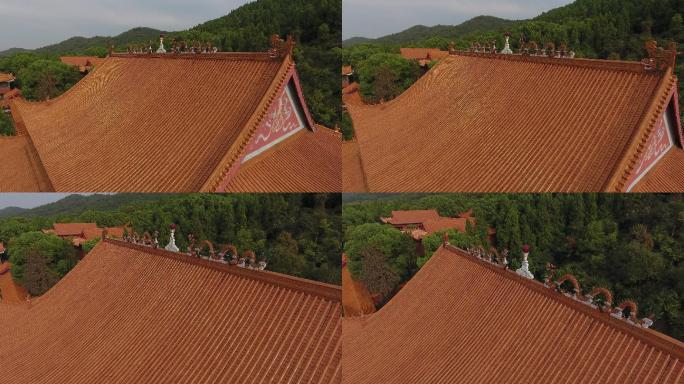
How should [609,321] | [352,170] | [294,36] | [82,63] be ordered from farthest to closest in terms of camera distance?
[294,36] < [82,63] < [352,170] < [609,321]

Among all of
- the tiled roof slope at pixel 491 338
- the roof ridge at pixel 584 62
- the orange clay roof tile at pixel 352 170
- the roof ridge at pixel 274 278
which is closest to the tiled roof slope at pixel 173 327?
the roof ridge at pixel 274 278

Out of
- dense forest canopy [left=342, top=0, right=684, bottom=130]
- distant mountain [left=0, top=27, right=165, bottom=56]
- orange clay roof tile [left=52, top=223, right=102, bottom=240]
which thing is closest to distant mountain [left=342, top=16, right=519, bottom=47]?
dense forest canopy [left=342, top=0, right=684, bottom=130]

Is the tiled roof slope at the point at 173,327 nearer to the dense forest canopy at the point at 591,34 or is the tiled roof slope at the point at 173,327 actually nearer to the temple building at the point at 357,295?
the temple building at the point at 357,295

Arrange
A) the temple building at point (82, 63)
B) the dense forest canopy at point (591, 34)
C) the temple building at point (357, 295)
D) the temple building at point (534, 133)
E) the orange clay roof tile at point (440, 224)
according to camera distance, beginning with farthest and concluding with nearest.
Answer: the dense forest canopy at point (591, 34) → the orange clay roof tile at point (440, 224) → the temple building at point (82, 63) → the temple building at point (357, 295) → the temple building at point (534, 133)

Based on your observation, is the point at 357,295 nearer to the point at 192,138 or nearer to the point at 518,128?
the point at 518,128

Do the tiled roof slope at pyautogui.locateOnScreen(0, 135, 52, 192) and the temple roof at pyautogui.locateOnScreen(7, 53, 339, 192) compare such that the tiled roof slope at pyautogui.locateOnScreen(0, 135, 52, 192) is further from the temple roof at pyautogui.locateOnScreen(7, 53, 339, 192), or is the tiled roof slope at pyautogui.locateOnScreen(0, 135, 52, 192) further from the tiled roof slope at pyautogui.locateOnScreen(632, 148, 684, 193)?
the tiled roof slope at pyautogui.locateOnScreen(632, 148, 684, 193)

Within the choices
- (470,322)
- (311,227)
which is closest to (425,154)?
(470,322)

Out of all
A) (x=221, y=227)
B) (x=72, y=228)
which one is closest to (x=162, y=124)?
(x=72, y=228)

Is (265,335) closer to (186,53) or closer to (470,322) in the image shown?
(470,322)

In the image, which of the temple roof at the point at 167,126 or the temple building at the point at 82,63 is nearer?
the temple roof at the point at 167,126
